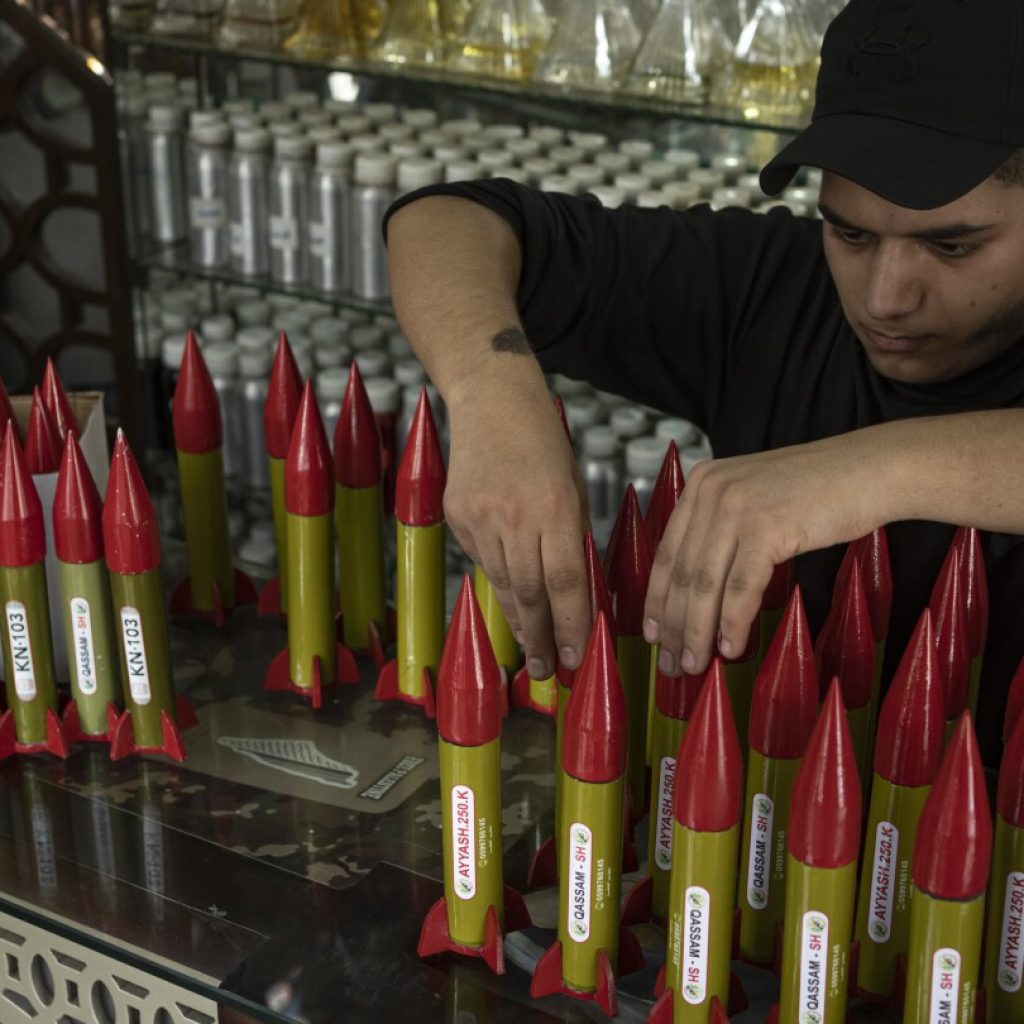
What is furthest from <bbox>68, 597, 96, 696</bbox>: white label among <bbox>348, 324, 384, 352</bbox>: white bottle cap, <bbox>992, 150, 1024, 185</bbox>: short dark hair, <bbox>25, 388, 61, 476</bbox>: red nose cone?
<bbox>348, 324, 384, 352</bbox>: white bottle cap

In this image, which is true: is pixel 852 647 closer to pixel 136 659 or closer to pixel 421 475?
pixel 421 475

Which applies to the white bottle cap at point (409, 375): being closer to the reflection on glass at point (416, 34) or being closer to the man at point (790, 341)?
the reflection on glass at point (416, 34)

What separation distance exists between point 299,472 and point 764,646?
0.42 m

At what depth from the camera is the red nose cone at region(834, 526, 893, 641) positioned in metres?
1.03

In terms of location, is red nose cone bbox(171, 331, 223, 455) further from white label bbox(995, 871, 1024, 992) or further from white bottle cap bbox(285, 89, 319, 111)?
white bottle cap bbox(285, 89, 319, 111)

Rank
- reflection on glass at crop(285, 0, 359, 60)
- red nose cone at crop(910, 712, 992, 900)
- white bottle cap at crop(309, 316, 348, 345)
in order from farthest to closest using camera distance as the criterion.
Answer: white bottle cap at crop(309, 316, 348, 345)
reflection on glass at crop(285, 0, 359, 60)
red nose cone at crop(910, 712, 992, 900)

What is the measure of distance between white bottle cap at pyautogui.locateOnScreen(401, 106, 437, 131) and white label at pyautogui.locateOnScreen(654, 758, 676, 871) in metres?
1.70

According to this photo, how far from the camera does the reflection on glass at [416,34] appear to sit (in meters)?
2.33

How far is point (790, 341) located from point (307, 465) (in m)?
0.53

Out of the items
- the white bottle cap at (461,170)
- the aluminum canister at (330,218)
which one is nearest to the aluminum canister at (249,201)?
the aluminum canister at (330,218)

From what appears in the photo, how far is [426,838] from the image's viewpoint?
109cm

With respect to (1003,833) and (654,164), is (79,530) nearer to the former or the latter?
(1003,833)

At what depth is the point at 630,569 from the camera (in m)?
1.07

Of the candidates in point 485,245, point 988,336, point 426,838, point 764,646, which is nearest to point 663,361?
point 485,245
